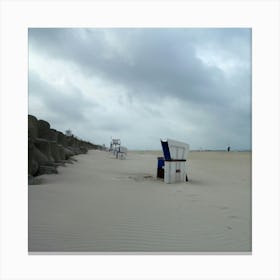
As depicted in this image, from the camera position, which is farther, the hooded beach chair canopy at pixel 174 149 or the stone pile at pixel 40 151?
the hooded beach chair canopy at pixel 174 149

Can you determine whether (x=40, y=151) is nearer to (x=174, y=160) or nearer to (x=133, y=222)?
(x=174, y=160)

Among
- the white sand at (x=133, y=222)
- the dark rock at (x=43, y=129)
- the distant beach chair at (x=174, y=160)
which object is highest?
the dark rock at (x=43, y=129)

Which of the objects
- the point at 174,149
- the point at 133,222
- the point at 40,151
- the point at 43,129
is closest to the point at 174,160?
the point at 174,149

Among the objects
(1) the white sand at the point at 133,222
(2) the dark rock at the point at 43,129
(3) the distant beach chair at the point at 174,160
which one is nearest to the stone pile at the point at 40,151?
(2) the dark rock at the point at 43,129

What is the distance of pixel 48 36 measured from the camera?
421 cm

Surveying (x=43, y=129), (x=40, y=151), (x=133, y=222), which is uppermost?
(x=43, y=129)

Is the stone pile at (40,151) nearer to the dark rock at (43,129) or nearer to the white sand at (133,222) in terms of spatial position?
the dark rock at (43,129)

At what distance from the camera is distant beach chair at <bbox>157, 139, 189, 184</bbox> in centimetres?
733

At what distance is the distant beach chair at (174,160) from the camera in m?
7.33

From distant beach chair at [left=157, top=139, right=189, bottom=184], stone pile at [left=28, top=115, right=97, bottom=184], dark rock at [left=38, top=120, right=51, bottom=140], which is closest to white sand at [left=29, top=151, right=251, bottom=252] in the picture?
stone pile at [left=28, top=115, right=97, bottom=184]

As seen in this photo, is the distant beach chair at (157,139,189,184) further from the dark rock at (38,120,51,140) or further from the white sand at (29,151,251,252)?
the dark rock at (38,120,51,140)

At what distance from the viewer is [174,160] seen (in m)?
7.54
